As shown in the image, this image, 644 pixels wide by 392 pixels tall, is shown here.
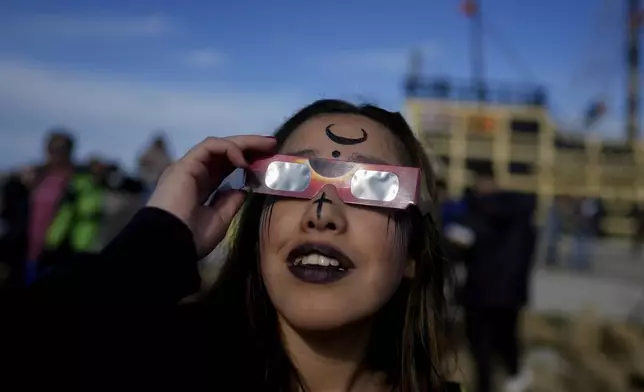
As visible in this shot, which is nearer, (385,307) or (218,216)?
(218,216)

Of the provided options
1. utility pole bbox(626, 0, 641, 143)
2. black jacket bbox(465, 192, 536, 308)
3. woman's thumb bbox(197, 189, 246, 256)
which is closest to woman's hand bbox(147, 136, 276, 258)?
woman's thumb bbox(197, 189, 246, 256)

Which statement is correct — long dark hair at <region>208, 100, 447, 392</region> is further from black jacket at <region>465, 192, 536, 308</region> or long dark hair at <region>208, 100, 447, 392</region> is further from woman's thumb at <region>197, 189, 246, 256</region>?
black jacket at <region>465, 192, 536, 308</region>

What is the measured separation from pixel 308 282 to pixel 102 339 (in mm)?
484

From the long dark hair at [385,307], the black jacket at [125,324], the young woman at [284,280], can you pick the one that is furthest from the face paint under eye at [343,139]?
the black jacket at [125,324]

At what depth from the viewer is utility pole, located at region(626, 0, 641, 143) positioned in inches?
1131

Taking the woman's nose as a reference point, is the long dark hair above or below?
below

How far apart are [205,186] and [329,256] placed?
1.08ft

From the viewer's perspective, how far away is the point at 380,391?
1772 mm

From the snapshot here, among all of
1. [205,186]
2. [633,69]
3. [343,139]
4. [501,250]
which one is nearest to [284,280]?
[205,186]

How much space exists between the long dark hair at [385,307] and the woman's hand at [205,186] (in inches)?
4.8

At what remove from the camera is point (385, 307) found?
1.90 m

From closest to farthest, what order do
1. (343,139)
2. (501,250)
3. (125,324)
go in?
(125,324), (343,139), (501,250)

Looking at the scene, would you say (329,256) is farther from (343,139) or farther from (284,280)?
(343,139)

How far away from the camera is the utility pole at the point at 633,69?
28.7 metres
